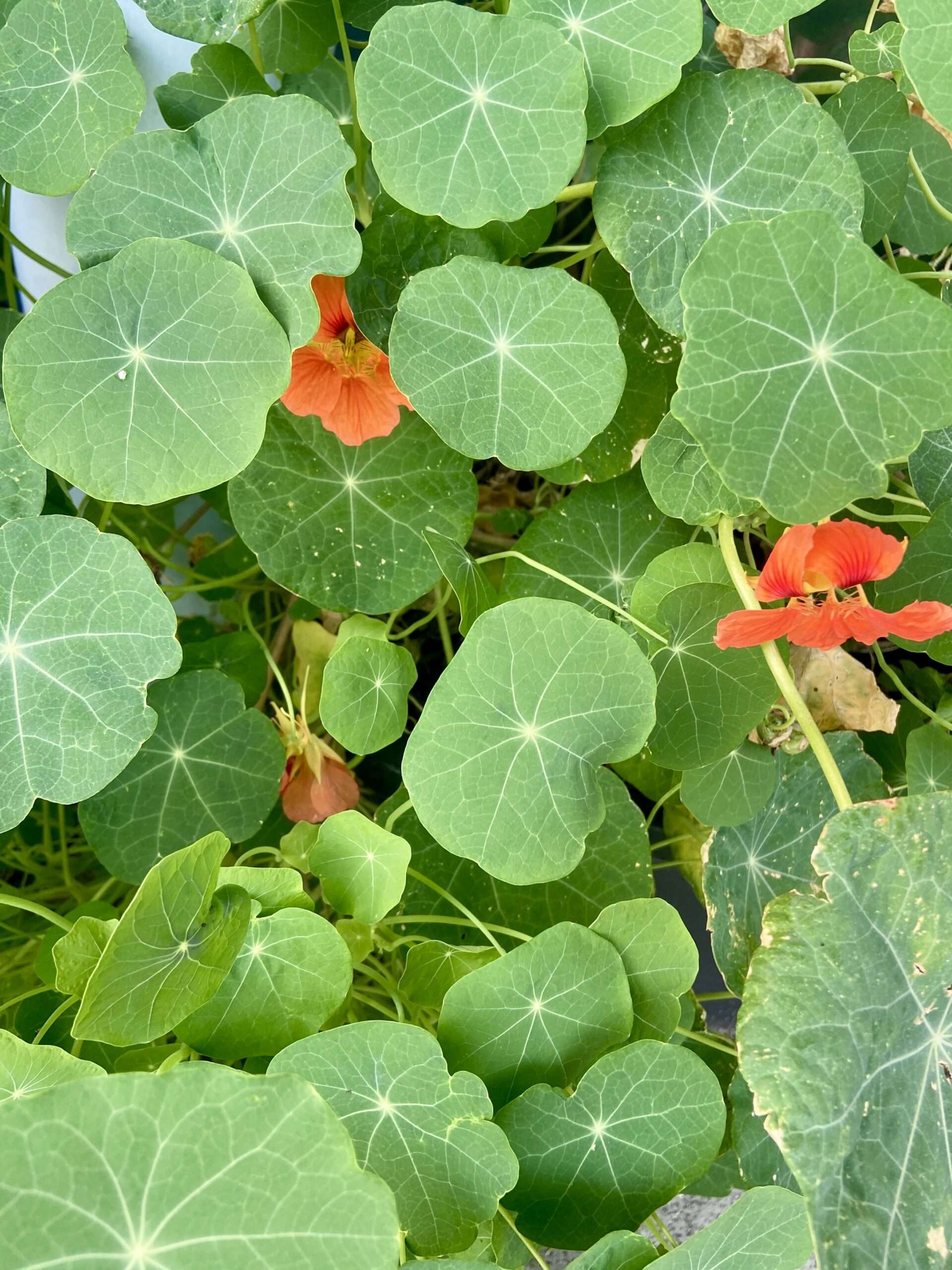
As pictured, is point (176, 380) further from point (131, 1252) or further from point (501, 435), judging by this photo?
point (131, 1252)

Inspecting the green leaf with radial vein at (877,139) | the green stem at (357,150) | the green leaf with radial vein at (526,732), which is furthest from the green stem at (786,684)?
the green stem at (357,150)

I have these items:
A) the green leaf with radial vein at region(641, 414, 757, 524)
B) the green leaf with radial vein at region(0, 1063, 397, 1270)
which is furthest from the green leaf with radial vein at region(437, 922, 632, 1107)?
the green leaf with radial vein at region(641, 414, 757, 524)

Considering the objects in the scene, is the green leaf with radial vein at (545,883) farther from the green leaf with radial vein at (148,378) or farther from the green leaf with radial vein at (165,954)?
the green leaf with radial vein at (148,378)

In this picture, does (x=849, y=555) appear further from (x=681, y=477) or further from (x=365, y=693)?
(x=365, y=693)

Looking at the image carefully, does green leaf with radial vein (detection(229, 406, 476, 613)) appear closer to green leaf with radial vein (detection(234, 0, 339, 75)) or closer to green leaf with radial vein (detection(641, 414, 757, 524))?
green leaf with radial vein (detection(641, 414, 757, 524))

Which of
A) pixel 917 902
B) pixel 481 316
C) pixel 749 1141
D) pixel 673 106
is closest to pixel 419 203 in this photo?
pixel 481 316

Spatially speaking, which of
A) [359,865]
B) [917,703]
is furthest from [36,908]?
[917,703]
